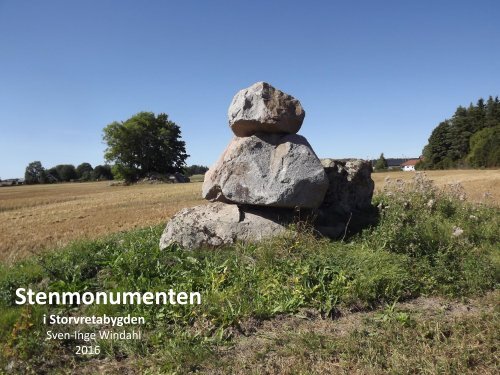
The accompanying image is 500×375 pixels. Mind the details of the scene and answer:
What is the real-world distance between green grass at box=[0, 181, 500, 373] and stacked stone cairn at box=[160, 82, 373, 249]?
19.2 inches

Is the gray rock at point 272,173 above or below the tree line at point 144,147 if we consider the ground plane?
below

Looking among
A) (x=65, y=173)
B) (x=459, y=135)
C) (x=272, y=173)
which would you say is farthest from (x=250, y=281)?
(x=65, y=173)

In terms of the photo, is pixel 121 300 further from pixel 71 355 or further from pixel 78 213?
pixel 78 213

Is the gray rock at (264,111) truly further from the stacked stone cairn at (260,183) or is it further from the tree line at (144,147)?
the tree line at (144,147)

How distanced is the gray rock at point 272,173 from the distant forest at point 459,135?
2521 inches

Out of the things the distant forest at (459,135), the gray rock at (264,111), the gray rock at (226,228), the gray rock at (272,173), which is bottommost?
the gray rock at (226,228)

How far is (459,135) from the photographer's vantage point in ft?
232

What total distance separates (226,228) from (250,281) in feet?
5.90

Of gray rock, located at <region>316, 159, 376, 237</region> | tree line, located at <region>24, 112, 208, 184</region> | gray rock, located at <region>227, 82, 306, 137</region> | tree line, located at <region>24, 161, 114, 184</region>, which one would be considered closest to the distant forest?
tree line, located at <region>24, 112, 208, 184</region>

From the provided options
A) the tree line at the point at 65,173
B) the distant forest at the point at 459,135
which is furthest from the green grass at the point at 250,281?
the tree line at the point at 65,173

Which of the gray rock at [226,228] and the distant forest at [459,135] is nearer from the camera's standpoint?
the gray rock at [226,228]

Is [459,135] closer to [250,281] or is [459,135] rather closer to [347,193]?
[347,193]

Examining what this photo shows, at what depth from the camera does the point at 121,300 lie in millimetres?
5184

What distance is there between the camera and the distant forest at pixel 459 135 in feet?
221
